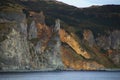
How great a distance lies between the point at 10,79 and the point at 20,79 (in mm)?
7390

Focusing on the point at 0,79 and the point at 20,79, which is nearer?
the point at 0,79

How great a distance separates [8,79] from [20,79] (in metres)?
7.80

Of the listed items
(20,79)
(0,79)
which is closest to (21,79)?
(20,79)

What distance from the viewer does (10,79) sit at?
6216 inches

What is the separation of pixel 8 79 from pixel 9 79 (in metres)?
0.35

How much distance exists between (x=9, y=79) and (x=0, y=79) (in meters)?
4.81

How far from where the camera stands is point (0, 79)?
154m

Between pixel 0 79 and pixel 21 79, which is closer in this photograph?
pixel 0 79

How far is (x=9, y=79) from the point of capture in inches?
6211

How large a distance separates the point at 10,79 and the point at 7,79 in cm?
106

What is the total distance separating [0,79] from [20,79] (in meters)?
12.4

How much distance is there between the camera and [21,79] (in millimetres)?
164375

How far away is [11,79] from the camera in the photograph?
6216 inches

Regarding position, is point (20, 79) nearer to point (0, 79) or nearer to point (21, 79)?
point (21, 79)
